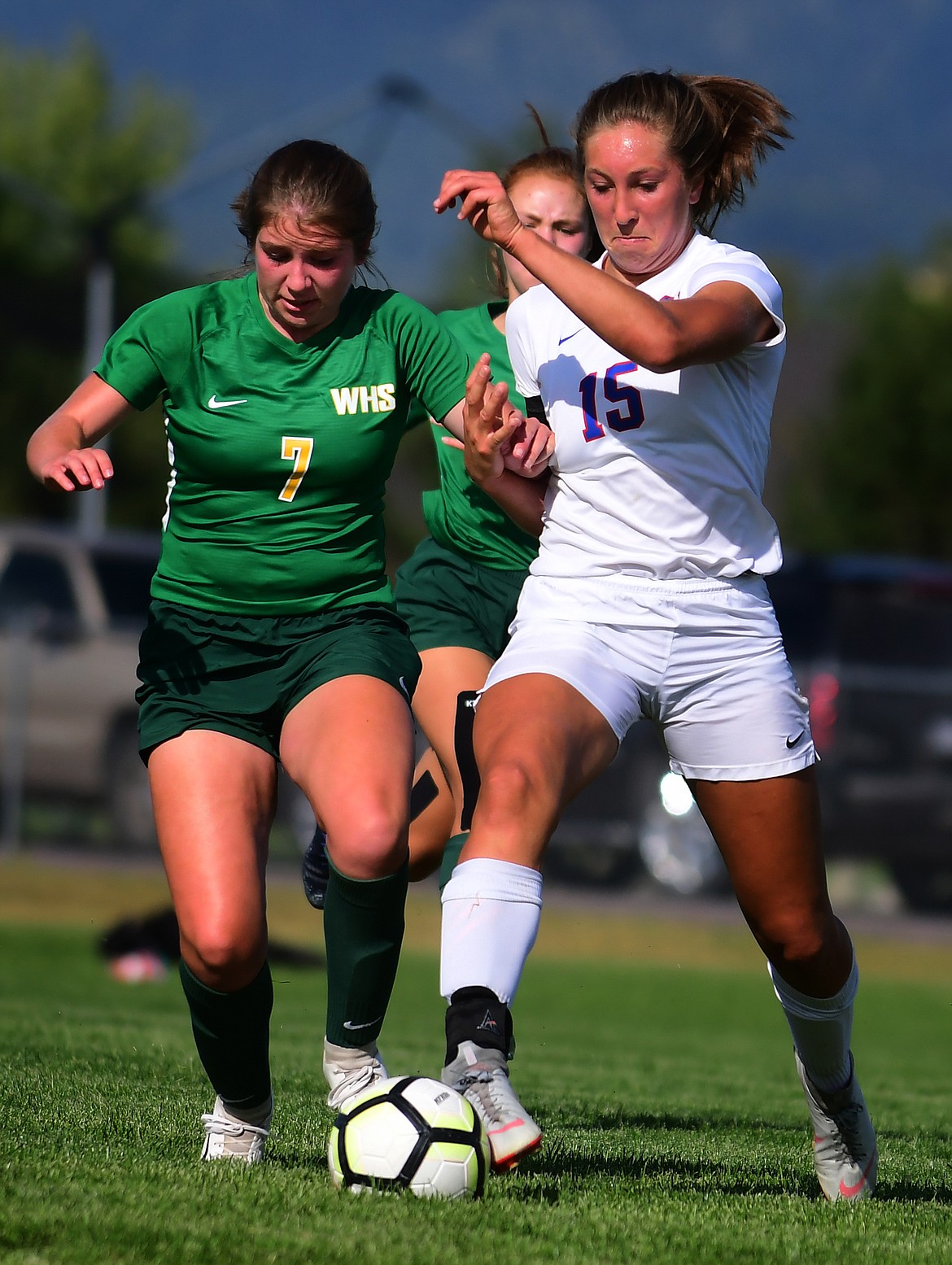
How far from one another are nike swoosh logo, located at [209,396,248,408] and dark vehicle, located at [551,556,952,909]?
9.73 m

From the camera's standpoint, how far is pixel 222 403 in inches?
171

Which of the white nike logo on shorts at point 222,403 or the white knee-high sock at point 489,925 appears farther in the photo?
the white nike logo on shorts at point 222,403

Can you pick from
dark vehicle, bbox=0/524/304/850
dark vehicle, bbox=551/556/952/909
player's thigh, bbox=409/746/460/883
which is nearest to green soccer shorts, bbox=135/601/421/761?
player's thigh, bbox=409/746/460/883

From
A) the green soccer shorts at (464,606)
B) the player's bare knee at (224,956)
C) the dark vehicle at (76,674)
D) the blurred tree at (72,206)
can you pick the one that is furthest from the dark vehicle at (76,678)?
the blurred tree at (72,206)

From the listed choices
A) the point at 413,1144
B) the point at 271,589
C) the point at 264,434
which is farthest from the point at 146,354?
the point at 413,1144

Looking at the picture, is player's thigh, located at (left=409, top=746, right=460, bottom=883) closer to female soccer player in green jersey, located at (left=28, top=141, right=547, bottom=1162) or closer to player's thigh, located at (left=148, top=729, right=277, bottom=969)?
female soccer player in green jersey, located at (left=28, top=141, right=547, bottom=1162)

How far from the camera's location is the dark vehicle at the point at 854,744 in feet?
45.6

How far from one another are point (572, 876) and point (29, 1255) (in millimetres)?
12191

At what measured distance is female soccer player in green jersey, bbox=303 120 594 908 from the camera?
5.45 meters

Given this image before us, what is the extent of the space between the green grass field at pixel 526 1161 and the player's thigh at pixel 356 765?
2.39 ft

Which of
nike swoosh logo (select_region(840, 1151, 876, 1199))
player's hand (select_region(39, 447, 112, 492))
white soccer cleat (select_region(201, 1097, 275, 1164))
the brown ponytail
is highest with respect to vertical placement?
the brown ponytail

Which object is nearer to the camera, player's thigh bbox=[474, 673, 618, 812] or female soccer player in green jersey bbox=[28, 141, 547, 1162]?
player's thigh bbox=[474, 673, 618, 812]

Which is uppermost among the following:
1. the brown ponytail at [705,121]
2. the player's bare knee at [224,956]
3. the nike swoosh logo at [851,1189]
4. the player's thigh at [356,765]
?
the brown ponytail at [705,121]

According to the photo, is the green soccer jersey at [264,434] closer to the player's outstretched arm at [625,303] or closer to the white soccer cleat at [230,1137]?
the player's outstretched arm at [625,303]
